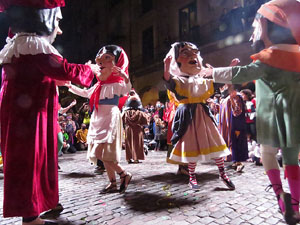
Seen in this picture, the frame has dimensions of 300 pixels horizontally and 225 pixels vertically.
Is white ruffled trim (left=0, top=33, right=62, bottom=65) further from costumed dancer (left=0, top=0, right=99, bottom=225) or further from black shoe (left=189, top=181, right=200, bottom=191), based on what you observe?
black shoe (left=189, top=181, right=200, bottom=191)

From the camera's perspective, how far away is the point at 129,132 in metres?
6.48

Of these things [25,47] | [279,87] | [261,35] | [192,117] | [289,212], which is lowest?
[289,212]

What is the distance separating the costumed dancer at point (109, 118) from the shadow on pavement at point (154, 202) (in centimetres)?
35

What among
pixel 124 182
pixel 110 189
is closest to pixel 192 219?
pixel 124 182

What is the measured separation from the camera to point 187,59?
3594mm

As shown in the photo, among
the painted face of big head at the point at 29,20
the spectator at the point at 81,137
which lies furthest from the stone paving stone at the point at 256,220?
the spectator at the point at 81,137

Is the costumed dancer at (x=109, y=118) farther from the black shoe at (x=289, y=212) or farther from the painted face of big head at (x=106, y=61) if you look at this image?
the black shoe at (x=289, y=212)

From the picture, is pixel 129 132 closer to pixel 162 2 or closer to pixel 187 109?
pixel 187 109

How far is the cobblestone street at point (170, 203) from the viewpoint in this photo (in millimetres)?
2432

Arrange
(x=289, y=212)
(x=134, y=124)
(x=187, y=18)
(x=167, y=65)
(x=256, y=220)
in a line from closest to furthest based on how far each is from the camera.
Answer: (x=289, y=212) < (x=256, y=220) < (x=167, y=65) < (x=134, y=124) < (x=187, y=18)

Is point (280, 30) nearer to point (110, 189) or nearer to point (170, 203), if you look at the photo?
point (170, 203)

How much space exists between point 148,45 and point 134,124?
47.5 feet

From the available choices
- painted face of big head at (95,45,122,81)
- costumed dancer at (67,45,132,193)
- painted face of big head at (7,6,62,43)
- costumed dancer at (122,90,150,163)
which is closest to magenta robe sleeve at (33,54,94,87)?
painted face of big head at (7,6,62,43)

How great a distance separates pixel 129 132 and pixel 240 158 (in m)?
2.85
